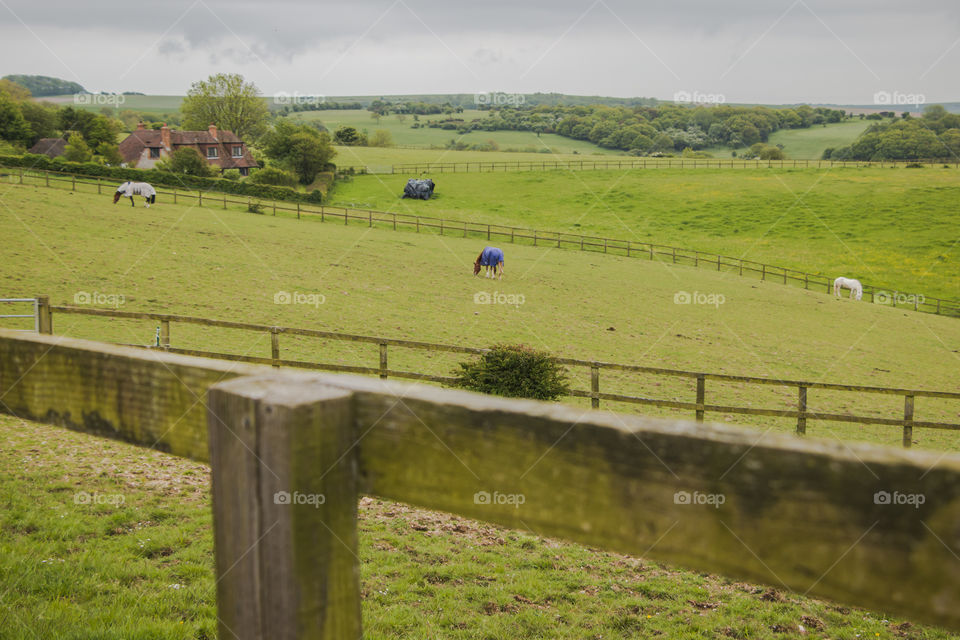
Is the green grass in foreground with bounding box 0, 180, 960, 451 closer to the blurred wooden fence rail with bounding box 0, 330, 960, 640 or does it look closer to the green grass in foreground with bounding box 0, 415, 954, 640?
the green grass in foreground with bounding box 0, 415, 954, 640

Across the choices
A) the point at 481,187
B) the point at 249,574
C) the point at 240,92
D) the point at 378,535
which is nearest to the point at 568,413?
the point at 249,574

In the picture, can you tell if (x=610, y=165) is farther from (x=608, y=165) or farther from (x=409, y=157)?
(x=409, y=157)

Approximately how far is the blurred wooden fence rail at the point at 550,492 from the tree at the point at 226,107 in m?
92.2

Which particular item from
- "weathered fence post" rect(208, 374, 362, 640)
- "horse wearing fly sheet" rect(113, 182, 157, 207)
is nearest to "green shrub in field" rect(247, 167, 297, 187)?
"horse wearing fly sheet" rect(113, 182, 157, 207)

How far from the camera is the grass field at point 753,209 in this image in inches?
1876

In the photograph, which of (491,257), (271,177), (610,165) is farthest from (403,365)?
(610,165)

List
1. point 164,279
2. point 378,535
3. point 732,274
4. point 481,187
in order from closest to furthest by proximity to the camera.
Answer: point 378,535
point 164,279
point 732,274
point 481,187

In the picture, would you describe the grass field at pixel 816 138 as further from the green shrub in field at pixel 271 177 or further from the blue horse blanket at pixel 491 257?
the blue horse blanket at pixel 491 257

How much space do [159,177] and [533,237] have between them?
2645cm

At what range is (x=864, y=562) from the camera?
47.7 inches

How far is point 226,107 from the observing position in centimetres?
8750

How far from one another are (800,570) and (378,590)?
4635 mm

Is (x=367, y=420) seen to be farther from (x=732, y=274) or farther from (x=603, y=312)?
(x=732, y=274)

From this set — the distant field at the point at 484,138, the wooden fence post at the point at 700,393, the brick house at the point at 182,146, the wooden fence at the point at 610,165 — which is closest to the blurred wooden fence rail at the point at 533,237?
the brick house at the point at 182,146
